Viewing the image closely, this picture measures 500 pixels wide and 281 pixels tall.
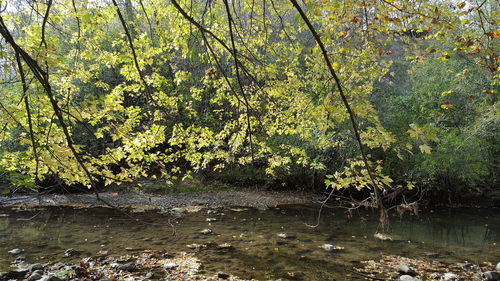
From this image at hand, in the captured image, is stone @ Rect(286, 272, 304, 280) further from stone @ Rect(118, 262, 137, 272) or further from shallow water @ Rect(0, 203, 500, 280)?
stone @ Rect(118, 262, 137, 272)

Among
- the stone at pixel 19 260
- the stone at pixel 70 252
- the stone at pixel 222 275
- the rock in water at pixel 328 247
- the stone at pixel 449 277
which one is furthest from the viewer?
the rock in water at pixel 328 247

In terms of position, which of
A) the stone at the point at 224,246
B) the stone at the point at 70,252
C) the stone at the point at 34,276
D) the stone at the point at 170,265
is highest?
the stone at the point at 34,276

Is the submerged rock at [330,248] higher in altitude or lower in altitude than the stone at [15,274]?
higher

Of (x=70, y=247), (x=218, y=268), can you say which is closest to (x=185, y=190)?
(x=70, y=247)

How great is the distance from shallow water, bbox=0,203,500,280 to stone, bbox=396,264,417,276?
2.40 ft

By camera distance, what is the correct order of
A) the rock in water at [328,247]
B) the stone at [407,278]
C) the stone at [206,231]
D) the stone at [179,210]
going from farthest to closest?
1. the stone at [179,210]
2. the stone at [206,231]
3. the rock in water at [328,247]
4. the stone at [407,278]

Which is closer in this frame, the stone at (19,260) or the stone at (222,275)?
the stone at (222,275)

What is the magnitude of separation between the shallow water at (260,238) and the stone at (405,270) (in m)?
0.73

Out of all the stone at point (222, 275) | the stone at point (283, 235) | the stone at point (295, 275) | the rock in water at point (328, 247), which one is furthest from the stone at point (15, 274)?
the rock in water at point (328, 247)

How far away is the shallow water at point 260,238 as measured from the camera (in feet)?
19.0

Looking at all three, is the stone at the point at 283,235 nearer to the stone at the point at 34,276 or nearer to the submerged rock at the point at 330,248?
the submerged rock at the point at 330,248

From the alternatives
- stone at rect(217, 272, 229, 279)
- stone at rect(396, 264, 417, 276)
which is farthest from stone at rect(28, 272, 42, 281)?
stone at rect(396, 264, 417, 276)

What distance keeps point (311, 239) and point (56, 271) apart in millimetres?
4991

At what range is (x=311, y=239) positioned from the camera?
738 centimetres
